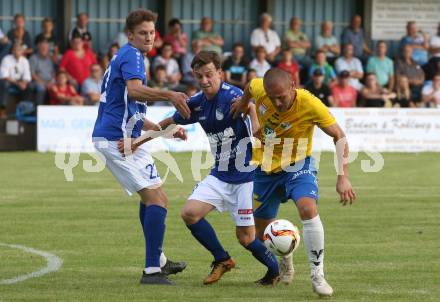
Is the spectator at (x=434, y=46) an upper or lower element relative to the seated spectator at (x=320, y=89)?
upper

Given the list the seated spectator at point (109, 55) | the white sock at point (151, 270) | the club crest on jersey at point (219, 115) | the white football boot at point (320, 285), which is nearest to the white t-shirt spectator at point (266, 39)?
the seated spectator at point (109, 55)

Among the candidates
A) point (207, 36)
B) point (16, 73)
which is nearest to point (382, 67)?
point (207, 36)

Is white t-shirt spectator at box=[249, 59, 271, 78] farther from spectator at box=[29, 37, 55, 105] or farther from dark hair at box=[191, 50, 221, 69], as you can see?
dark hair at box=[191, 50, 221, 69]

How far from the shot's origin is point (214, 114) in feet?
31.4

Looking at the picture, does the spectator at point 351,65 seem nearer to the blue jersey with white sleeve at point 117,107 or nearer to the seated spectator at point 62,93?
the seated spectator at point 62,93

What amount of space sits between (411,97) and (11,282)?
20.0 metres

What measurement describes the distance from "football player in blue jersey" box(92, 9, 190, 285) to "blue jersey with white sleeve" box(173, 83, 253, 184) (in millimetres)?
230

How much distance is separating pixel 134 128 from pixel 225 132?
0.74 metres

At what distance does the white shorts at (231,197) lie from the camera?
376 inches

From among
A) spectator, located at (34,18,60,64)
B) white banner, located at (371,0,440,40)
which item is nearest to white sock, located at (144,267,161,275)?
spectator, located at (34,18,60,64)

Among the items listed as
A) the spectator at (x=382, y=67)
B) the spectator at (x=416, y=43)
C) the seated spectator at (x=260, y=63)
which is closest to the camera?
the seated spectator at (x=260, y=63)

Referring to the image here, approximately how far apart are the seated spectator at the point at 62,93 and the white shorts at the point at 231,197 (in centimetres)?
1537

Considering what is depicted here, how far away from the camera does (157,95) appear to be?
30.3 ft

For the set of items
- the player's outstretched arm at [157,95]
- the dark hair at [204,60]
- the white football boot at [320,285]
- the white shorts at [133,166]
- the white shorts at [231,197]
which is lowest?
the white football boot at [320,285]
